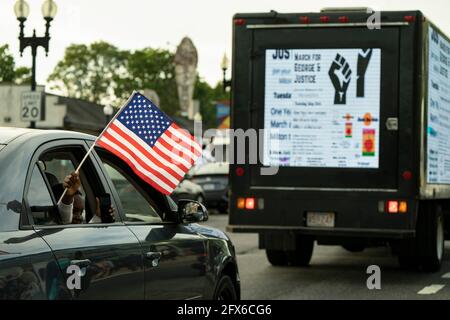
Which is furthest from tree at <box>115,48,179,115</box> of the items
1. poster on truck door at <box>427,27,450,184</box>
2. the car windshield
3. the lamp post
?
poster on truck door at <box>427,27,450,184</box>

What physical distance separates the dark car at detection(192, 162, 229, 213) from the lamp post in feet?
28.2

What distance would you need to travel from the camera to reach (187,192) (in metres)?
28.1

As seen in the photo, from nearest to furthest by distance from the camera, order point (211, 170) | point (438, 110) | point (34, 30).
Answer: point (438, 110) → point (34, 30) → point (211, 170)

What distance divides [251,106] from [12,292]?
8.91 metres

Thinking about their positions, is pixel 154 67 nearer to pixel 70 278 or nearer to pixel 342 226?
pixel 342 226

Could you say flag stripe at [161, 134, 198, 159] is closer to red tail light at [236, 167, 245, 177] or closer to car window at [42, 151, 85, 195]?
car window at [42, 151, 85, 195]

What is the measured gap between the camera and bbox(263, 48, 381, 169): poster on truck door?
492 inches

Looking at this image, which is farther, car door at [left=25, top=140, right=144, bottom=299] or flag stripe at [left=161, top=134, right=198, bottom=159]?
flag stripe at [left=161, top=134, right=198, bottom=159]

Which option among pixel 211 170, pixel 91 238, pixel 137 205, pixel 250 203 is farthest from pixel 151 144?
pixel 211 170

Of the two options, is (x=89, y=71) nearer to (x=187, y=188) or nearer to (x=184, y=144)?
(x=187, y=188)

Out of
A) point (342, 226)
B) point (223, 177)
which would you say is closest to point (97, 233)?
point (342, 226)

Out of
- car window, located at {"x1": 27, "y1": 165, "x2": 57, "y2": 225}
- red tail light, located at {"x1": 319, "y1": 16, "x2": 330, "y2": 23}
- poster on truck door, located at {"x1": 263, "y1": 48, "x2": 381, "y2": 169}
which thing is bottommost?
car window, located at {"x1": 27, "y1": 165, "x2": 57, "y2": 225}

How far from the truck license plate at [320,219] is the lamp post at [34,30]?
13766mm

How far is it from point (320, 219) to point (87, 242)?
26.2 feet
